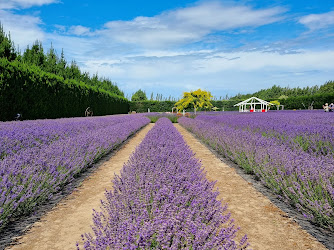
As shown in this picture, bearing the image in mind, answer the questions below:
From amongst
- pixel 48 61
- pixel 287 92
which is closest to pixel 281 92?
pixel 287 92

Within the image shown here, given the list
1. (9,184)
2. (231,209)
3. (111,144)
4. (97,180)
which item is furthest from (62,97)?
(231,209)

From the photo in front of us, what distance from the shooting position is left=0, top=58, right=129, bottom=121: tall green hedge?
9.39 m

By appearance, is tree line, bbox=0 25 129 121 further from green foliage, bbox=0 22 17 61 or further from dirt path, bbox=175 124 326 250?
dirt path, bbox=175 124 326 250

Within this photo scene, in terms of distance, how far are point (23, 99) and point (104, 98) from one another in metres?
13.7

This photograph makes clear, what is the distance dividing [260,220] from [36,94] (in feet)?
37.0

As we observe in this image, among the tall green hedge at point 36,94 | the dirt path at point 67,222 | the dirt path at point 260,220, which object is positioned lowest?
the dirt path at point 67,222

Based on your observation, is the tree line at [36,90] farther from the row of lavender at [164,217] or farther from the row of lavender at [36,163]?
the row of lavender at [164,217]

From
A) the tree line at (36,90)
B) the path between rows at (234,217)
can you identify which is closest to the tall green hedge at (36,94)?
the tree line at (36,90)

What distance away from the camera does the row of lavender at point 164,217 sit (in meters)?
1.32

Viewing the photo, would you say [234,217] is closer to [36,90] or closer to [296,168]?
[296,168]

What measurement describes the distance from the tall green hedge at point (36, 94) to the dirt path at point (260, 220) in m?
8.88

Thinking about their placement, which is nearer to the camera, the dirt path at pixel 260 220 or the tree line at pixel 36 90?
the dirt path at pixel 260 220

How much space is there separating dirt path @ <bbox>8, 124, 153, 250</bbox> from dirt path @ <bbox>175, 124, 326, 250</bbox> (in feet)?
5.20

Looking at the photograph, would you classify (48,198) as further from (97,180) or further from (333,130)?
(333,130)
